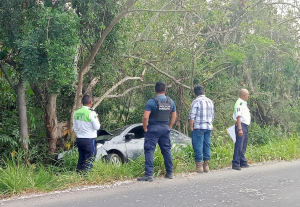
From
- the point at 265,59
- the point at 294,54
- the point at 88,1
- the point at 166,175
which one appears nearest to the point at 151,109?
the point at 166,175

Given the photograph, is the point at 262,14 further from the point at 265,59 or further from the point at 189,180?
the point at 189,180

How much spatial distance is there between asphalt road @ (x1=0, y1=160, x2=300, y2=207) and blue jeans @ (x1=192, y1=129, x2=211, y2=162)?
44 cm

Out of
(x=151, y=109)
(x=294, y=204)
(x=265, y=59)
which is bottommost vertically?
(x=294, y=204)

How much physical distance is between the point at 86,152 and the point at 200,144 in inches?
91.4

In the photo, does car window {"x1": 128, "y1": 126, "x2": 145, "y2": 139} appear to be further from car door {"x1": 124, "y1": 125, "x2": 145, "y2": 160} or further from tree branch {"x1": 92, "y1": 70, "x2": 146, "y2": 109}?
tree branch {"x1": 92, "y1": 70, "x2": 146, "y2": 109}

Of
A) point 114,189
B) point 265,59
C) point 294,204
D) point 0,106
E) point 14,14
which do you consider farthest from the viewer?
point 265,59

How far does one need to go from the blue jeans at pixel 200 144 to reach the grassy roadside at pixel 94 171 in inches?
17.2

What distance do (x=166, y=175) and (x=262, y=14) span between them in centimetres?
861

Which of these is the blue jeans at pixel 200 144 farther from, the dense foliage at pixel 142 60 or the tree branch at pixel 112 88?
the tree branch at pixel 112 88

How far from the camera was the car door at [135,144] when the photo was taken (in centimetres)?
947

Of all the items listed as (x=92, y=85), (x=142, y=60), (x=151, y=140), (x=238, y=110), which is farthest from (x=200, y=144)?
(x=142, y=60)

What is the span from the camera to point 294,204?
5250 mm

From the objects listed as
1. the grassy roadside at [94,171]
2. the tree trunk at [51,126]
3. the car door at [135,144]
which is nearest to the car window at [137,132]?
the car door at [135,144]

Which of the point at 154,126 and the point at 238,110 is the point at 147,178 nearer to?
the point at 154,126
